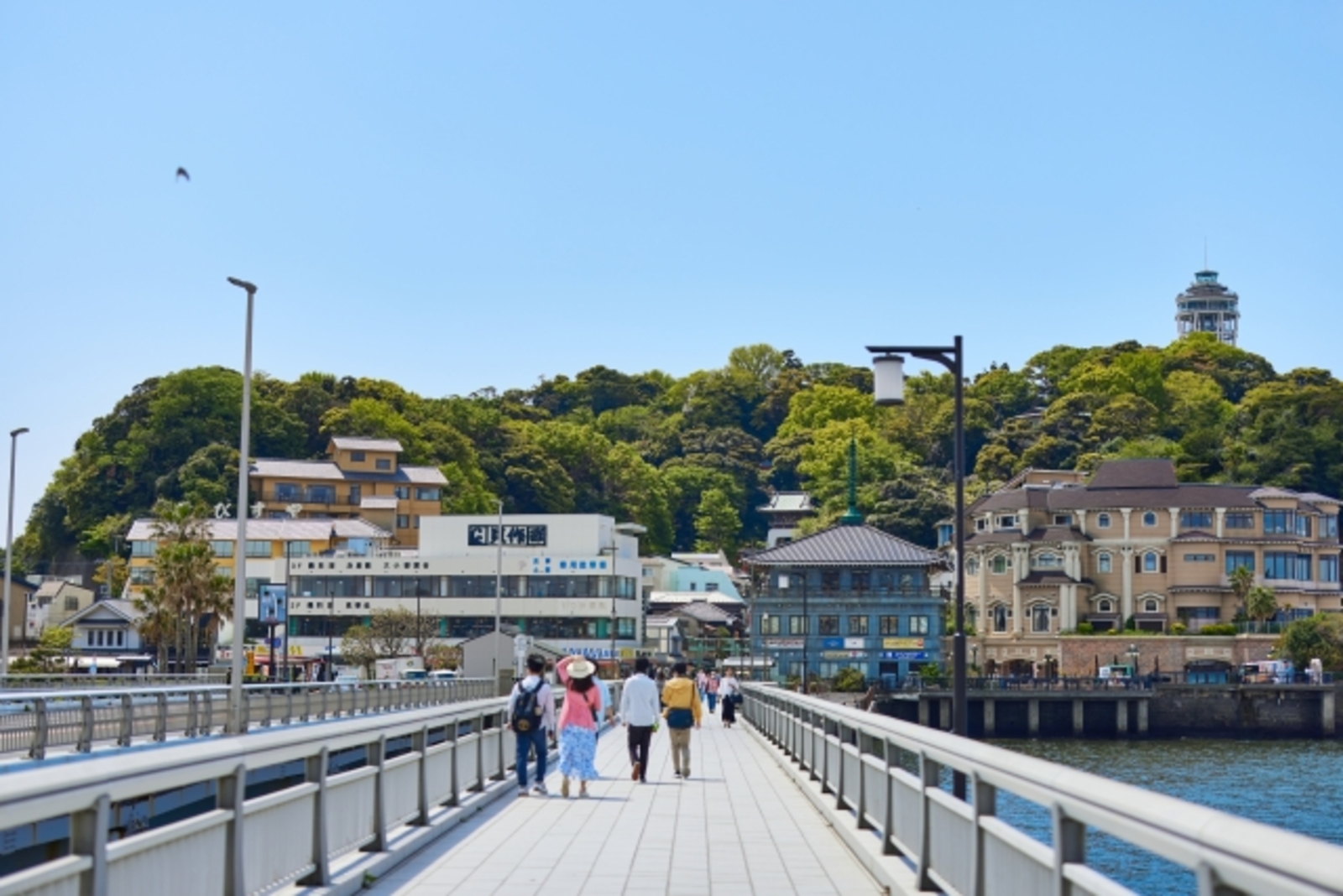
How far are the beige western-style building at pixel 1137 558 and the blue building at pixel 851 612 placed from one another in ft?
45.9

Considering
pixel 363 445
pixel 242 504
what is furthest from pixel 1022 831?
pixel 363 445

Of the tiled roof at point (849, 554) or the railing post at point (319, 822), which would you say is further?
the tiled roof at point (849, 554)

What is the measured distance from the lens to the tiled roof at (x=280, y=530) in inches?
4656

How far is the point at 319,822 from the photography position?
11.7 m

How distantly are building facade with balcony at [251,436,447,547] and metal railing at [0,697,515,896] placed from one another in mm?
117930

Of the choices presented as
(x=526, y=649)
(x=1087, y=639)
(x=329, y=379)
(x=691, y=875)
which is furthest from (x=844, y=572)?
(x=691, y=875)

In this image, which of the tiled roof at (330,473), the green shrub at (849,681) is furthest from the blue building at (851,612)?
the tiled roof at (330,473)

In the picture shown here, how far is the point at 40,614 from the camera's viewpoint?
5108 inches

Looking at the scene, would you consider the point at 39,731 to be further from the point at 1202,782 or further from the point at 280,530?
the point at 280,530

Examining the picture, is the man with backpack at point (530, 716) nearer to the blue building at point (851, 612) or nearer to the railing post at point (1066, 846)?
the railing post at point (1066, 846)

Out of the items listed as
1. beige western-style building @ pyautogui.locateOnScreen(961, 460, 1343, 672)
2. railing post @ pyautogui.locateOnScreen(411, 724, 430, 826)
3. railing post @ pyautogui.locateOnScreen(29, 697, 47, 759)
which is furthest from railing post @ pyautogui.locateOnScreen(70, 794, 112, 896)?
beige western-style building @ pyautogui.locateOnScreen(961, 460, 1343, 672)

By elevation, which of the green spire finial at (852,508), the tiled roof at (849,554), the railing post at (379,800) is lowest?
the railing post at (379,800)

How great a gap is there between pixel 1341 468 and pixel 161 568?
97.4m

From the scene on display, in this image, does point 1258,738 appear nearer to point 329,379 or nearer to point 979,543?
point 979,543
